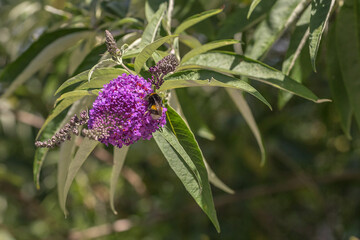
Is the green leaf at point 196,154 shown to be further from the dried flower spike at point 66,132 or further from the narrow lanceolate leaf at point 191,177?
the dried flower spike at point 66,132

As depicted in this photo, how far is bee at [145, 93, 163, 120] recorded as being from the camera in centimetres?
71

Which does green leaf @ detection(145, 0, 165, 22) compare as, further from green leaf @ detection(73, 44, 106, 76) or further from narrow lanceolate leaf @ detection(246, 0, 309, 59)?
narrow lanceolate leaf @ detection(246, 0, 309, 59)

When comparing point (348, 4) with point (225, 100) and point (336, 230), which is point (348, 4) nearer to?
point (225, 100)

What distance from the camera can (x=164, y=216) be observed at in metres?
2.18

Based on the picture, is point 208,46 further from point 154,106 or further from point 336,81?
point 336,81

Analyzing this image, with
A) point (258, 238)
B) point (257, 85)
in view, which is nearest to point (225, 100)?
point (257, 85)

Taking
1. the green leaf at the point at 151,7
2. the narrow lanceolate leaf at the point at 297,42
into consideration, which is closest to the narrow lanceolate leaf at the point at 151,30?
the green leaf at the point at 151,7

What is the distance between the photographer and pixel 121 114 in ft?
2.37

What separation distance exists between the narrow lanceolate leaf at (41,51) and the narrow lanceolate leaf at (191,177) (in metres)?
0.51

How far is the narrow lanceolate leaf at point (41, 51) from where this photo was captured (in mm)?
1149

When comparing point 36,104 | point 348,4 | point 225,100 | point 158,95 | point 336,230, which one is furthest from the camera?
point 36,104

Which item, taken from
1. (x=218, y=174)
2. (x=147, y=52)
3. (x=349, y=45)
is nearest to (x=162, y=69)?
(x=147, y=52)

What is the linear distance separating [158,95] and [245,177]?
167 centimetres

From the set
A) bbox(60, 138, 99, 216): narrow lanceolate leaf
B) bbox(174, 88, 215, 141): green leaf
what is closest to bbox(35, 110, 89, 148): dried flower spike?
bbox(60, 138, 99, 216): narrow lanceolate leaf
